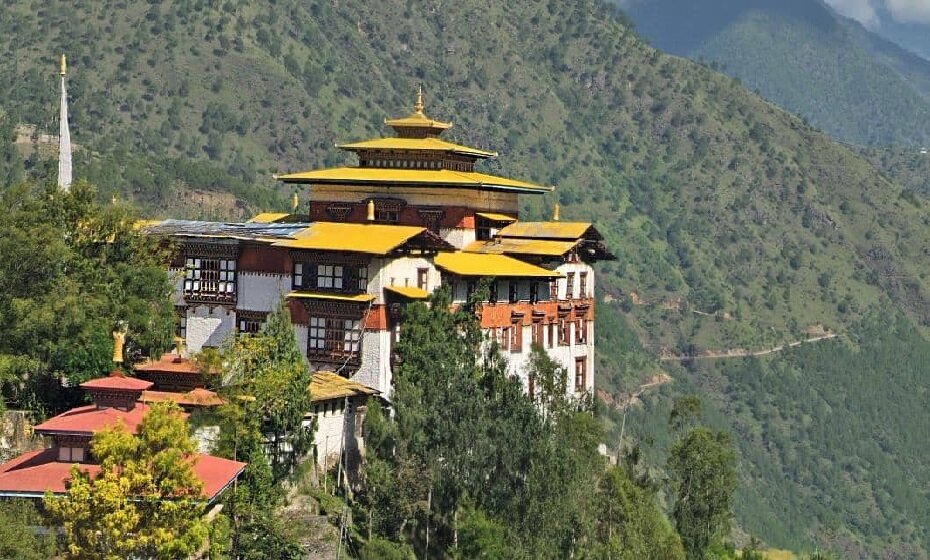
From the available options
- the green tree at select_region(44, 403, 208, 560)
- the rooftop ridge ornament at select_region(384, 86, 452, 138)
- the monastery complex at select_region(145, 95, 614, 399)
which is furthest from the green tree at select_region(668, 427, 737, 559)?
the green tree at select_region(44, 403, 208, 560)

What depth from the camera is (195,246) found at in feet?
264

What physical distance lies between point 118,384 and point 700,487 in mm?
27023

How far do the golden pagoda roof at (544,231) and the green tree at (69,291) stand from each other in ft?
59.5

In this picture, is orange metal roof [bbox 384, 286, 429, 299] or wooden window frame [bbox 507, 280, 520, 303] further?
wooden window frame [bbox 507, 280, 520, 303]

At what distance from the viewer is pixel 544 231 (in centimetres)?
9069

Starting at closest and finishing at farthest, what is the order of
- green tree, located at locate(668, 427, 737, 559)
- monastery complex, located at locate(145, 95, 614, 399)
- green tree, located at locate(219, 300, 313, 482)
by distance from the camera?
green tree, located at locate(219, 300, 313, 482) < monastery complex, located at locate(145, 95, 614, 399) < green tree, located at locate(668, 427, 737, 559)

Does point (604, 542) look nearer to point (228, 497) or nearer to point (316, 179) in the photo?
point (228, 497)

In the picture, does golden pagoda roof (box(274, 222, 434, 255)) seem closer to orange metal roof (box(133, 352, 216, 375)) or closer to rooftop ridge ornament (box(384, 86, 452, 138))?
orange metal roof (box(133, 352, 216, 375))

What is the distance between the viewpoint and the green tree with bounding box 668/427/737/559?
264 feet

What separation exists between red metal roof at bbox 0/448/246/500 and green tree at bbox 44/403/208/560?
1333 mm

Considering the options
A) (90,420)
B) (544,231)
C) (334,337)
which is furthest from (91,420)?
(544,231)

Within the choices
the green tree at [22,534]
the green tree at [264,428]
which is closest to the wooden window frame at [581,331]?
the green tree at [264,428]

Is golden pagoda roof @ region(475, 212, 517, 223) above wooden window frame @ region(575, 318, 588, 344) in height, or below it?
above

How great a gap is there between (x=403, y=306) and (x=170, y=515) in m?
21.0
